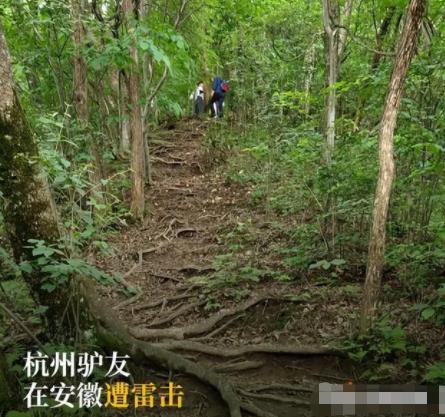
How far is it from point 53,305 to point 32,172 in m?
1.17

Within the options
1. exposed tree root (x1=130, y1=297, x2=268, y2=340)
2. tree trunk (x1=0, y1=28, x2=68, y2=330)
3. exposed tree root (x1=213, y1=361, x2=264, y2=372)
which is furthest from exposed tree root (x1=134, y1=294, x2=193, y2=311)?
tree trunk (x1=0, y1=28, x2=68, y2=330)

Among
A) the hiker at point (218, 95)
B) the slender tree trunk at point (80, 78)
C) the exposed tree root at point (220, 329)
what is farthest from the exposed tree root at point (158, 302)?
the hiker at point (218, 95)

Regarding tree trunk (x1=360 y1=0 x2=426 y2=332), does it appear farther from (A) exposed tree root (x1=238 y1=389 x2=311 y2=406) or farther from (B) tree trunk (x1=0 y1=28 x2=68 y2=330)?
(B) tree trunk (x1=0 y1=28 x2=68 y2=330)

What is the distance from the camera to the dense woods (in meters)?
3.92

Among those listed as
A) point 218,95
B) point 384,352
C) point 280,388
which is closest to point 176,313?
point 280,388

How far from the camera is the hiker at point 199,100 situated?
18.4 meters

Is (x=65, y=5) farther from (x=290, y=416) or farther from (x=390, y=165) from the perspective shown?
(x=290, y=416)

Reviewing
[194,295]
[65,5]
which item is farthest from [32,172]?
[65,5]

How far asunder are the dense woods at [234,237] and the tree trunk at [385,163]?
0.01 metres

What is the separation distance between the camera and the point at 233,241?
820 cm

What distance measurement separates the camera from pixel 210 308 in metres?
5.92

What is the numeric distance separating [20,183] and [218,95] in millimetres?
13586

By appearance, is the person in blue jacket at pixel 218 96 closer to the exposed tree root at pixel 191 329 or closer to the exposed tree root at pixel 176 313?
the exposed tree root at pixel 176 313

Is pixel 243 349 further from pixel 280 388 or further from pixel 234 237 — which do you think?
pixel 234 237
